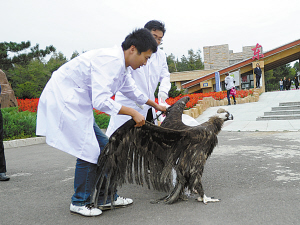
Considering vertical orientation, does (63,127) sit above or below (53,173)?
above

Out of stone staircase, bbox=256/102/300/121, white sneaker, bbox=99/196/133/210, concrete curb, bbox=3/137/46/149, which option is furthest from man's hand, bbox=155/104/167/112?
A: stone staircase, bbox=256/102/300/121

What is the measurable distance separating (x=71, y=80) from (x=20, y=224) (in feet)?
4.85

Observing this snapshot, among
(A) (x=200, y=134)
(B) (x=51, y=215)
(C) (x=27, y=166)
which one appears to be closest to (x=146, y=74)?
(A) (x=200, y=134)

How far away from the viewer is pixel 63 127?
111 inches

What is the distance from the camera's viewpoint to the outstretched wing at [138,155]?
2812 mm

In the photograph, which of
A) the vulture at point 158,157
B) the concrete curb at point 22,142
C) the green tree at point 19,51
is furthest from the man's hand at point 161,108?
the green tree at point 19,51

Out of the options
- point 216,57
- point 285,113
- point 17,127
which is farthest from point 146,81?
point 216,57

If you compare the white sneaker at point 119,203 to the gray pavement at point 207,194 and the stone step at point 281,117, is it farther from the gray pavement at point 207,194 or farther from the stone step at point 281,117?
the stone step at point 281,117

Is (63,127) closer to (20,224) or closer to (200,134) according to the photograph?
(20,224)

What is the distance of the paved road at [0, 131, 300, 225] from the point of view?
2791mm

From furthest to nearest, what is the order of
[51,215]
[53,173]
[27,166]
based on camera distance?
[27,166] < [53,173] < [51,215]

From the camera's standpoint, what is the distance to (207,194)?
3.44 m

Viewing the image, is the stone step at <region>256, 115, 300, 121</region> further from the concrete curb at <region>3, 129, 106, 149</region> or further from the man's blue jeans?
the man's blue jeans

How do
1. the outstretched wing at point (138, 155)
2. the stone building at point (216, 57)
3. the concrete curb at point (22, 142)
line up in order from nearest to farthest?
the outstretched wing at point (138, 155), the concrete curb at point (22, 142), the stone building at point (216, 57)
